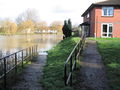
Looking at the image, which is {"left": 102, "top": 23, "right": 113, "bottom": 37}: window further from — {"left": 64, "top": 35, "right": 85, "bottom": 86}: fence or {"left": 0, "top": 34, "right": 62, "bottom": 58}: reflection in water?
{"left": 64, "top": 35, "right": 85, "bottom": 86}: fence

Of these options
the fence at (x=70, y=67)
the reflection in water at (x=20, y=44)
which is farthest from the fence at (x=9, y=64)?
the reflection in water at (x=20, y=44)

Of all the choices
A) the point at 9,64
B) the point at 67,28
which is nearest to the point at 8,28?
the point at 67,28

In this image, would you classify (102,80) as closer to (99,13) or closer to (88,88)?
(88,88)

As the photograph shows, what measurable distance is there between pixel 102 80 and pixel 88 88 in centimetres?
104

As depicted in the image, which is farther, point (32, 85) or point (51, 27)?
point (51, 27)

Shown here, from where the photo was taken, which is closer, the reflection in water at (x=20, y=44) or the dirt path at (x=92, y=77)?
the dirt path at (x=92, y=77)

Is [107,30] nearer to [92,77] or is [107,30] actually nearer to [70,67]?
[92,77]

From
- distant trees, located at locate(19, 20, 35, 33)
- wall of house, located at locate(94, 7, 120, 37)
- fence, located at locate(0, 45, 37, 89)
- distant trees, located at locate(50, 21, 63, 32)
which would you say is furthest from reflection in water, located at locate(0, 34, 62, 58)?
distant trees, located at locate(50, 21, 63, 32)

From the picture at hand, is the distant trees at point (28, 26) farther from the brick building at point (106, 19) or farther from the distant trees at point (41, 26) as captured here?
the brick building at point (106, 19)

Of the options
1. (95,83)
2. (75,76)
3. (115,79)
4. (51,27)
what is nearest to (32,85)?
(75,76)

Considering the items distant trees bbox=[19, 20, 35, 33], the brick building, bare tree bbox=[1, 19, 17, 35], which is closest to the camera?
the brick building

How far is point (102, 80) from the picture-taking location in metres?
7.30

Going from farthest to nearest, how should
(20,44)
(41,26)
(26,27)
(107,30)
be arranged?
(41,26) → (26,27) → (20,44) → (107,30)

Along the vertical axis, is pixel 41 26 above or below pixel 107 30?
above
